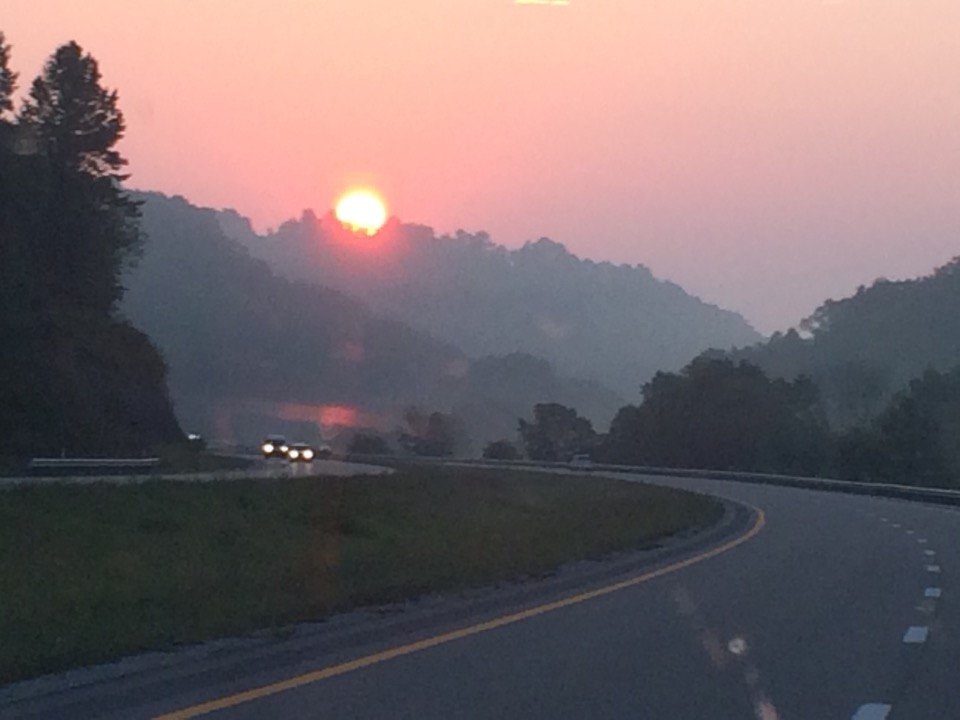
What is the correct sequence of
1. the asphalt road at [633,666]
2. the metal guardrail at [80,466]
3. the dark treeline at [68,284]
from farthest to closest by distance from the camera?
the dark treeline at [68,284] → the metal guardrail at [80,466] → the asphalt road at [633,666]

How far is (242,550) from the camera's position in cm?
2233

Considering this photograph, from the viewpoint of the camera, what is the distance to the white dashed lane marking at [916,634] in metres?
15.8

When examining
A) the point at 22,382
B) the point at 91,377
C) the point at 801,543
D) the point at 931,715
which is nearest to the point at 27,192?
the point at 91,377

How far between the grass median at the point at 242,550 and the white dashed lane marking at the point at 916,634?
4896 mm

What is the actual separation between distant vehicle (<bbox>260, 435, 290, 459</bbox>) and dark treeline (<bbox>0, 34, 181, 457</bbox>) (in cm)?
1048

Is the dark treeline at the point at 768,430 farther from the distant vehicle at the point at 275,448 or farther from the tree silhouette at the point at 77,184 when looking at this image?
the tree silhouette at the point at 77,184

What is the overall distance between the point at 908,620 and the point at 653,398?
382ft

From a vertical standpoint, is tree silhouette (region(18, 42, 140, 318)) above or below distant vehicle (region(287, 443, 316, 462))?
above

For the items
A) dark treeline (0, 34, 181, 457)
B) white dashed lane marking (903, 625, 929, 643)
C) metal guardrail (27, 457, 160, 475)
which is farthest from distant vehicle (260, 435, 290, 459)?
white dashed lane marking (903, 625, 929, 643)

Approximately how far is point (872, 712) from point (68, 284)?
66.8 metres

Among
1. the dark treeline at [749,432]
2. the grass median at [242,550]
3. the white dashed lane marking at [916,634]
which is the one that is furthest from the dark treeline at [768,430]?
the white dashed lane marking at [916,634]

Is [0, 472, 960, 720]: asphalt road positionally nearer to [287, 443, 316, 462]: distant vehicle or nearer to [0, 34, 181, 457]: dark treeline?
[0, 34, 181, 457]: dark treeline

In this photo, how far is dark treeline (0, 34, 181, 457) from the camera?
2425 inches

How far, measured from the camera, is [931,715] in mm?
11719
